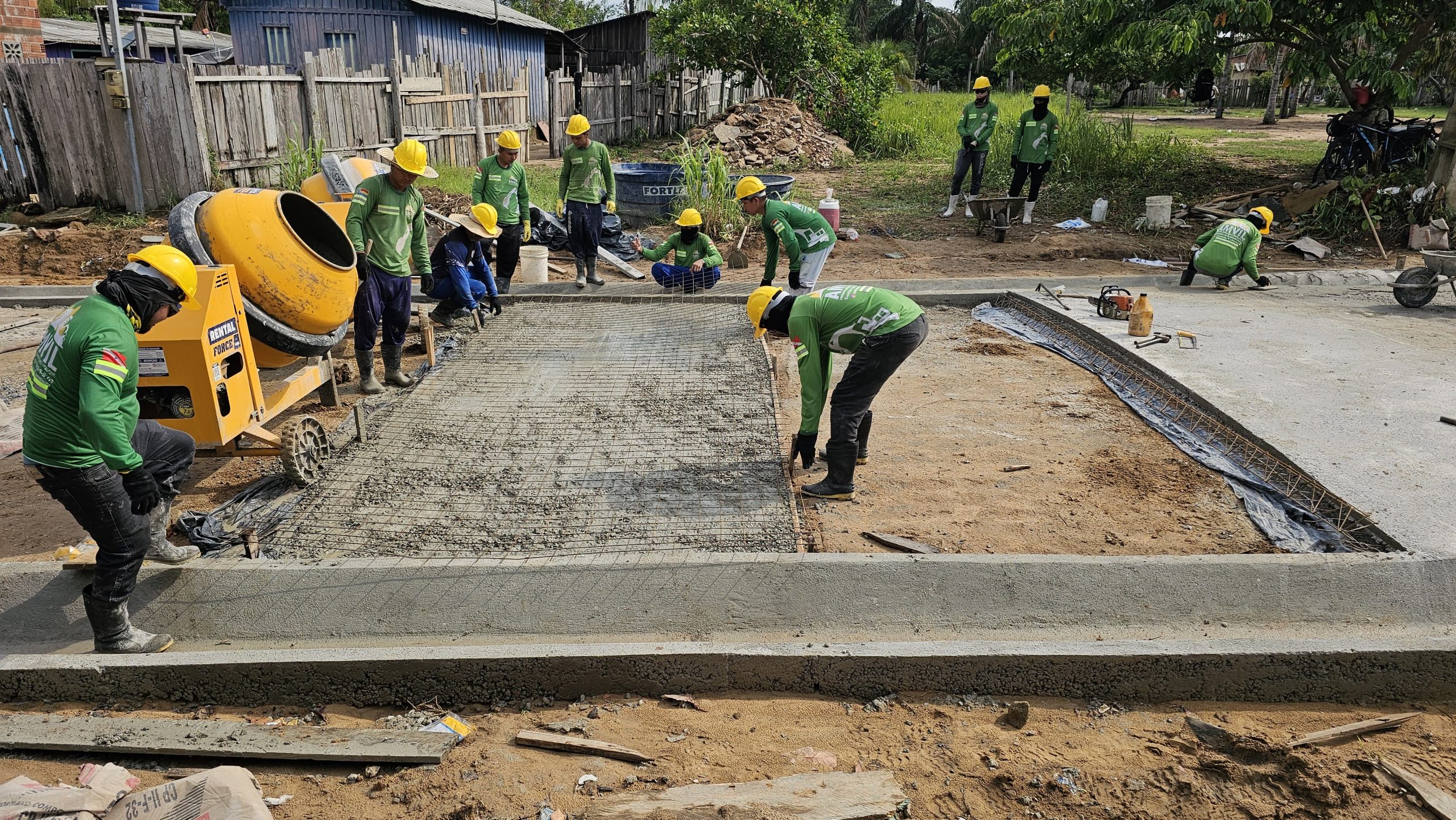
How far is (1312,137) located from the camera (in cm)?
2038

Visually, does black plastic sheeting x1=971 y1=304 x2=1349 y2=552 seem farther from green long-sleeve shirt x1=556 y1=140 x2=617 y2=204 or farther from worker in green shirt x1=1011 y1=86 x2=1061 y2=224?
worker in green shirt x1=1011 y1=86 x2=1061 y2=224

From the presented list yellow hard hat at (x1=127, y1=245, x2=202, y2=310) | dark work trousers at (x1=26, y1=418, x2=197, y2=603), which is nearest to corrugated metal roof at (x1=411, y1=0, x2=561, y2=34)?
yellow hard hat at (x1=127, y1=245, x2=202, y2=310)

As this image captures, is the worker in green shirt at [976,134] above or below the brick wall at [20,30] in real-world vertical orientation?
below

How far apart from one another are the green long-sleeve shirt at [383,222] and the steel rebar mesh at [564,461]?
903 mm

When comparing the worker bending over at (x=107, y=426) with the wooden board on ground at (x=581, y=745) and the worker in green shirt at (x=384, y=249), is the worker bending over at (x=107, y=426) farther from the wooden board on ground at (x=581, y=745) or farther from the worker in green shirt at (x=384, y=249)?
the worker in green shirt at (x=384, y=249)

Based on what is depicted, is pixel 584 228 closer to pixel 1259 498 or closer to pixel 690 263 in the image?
pixel 690 263

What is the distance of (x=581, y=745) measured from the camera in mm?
3170

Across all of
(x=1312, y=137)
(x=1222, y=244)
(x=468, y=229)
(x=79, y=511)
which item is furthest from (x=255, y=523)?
(x=1312, y=137)

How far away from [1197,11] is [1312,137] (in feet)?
38.6

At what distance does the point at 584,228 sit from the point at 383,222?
3.11 m

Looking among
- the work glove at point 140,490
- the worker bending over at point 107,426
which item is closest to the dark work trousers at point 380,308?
the worker bending over at point 107,426

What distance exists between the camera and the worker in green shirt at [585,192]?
8703 millimetres

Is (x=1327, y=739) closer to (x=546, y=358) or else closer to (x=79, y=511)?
(x=79, y=511)

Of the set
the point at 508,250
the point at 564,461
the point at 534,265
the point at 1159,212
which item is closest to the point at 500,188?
the point at 508,250
